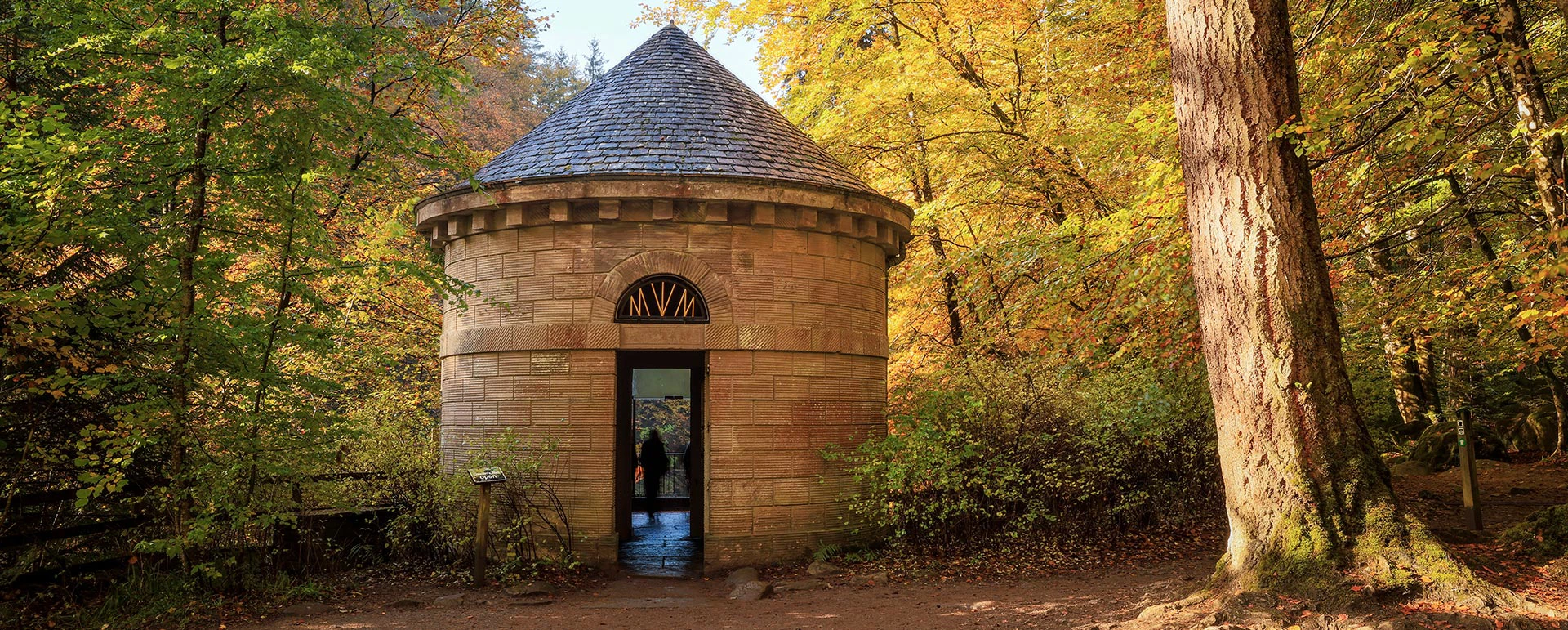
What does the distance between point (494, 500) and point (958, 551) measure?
4.24 m

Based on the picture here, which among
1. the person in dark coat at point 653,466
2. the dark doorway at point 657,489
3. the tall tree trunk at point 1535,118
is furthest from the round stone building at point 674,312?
the tall tree trunk at point 1535,118

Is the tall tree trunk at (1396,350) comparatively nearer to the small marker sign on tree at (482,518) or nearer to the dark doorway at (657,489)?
the dark doorway at (657,489)

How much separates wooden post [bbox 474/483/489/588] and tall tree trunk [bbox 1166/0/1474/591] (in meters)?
Result: 5.58

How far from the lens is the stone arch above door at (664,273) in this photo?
9.01 metres

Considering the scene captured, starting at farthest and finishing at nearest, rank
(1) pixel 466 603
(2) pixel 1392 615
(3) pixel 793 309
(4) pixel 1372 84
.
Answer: (3) pixel 793 309 < (4) pixel 1372 84 < (1) pixel 466 603 < (2) pixel 1392 615

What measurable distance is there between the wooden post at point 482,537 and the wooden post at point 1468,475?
8308 millimetres

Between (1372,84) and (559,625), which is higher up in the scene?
(1372,84)

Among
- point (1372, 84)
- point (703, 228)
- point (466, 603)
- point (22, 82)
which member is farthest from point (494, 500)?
point (1372, 84)

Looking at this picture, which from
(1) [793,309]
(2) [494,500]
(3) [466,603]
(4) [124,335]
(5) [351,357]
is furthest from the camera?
(5) [351,357]

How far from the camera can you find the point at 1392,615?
484cm

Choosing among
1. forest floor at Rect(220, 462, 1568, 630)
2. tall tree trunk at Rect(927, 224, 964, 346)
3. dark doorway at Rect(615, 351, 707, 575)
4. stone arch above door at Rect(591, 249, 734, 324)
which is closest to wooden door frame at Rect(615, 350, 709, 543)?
dark doorway at Rect(615, 351, 707, 575)

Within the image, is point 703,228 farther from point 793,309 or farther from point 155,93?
point 155,93

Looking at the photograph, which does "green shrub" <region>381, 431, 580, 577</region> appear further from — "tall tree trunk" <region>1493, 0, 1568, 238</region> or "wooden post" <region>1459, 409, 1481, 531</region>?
"tall tree trunk" <region>1493, 0, 1568, 238</region>

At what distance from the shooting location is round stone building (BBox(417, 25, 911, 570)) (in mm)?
8914
